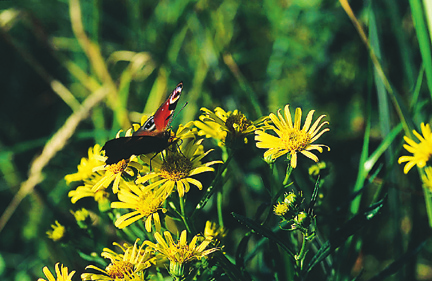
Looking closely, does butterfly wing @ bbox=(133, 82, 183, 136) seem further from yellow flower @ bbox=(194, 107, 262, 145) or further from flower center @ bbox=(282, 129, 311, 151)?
flower center @ bbox=(282, 129, 311, 151)

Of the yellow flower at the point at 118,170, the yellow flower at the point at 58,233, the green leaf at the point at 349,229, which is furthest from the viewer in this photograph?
the yellow flower at the point at 58,233

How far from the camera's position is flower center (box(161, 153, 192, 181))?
164 centimetres

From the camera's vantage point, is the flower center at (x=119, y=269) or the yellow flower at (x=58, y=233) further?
the yellow flower at (x=58, y=233)

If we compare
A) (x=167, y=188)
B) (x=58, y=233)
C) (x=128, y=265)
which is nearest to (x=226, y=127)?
(x=167, y=188)

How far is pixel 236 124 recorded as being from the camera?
1.83 metres

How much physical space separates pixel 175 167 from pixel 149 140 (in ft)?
0.57

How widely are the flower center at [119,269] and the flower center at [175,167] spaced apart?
0.41 meters

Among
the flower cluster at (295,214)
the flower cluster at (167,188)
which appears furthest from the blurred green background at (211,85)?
the flower cluster at (295,214)

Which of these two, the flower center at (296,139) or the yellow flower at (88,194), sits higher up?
the flower center at (296,139)

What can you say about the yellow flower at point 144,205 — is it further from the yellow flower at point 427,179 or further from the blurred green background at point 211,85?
the blurred green background at point 211,85

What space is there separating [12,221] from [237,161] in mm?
2424

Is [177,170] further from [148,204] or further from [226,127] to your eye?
[226,127]

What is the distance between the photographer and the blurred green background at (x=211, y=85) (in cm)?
318

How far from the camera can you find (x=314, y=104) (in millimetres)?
3680
